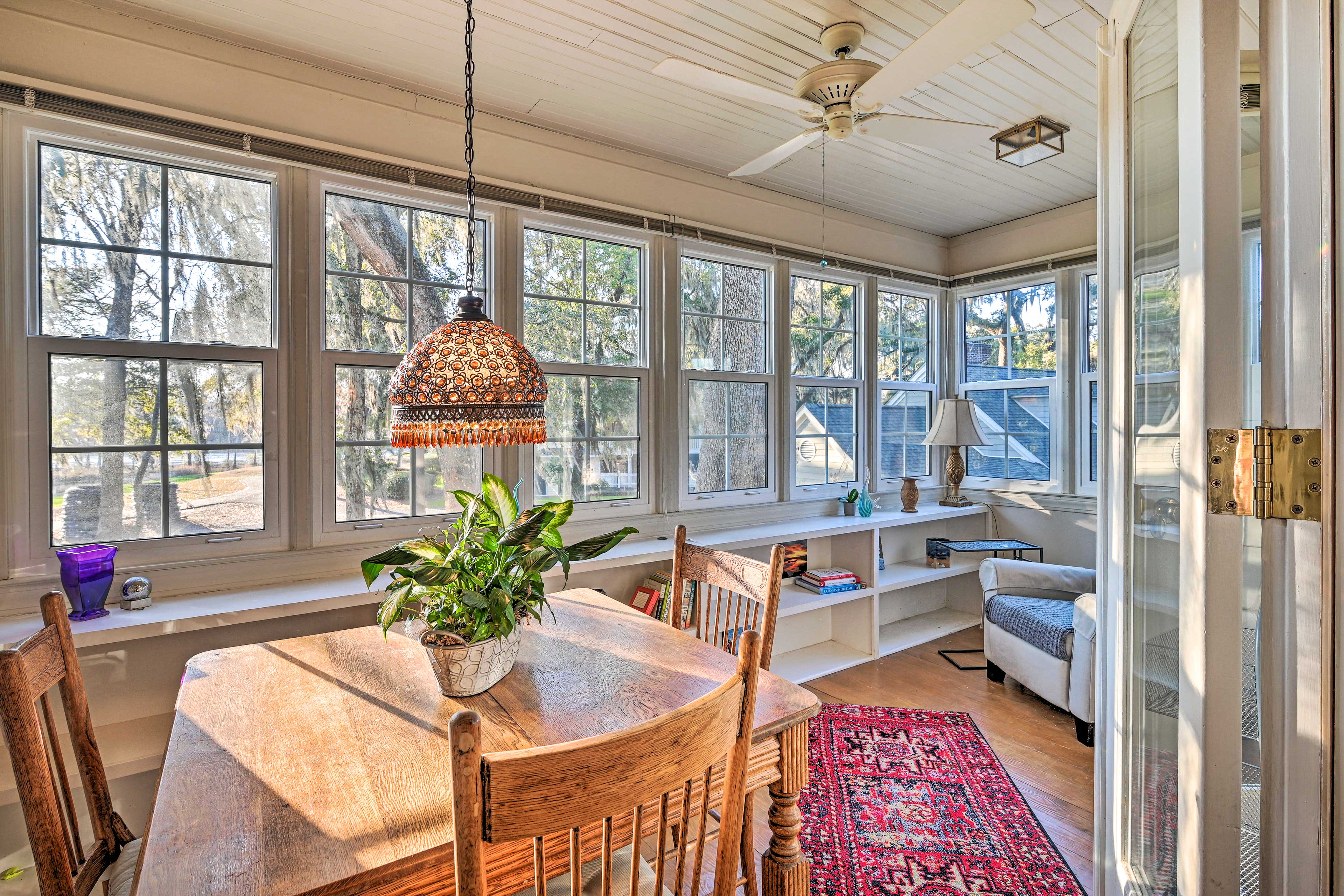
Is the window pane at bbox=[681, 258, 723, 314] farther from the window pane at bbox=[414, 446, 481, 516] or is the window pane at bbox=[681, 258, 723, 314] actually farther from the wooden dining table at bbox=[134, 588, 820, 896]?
the wooden dining table at bbox=[134, 588, 820, 896]

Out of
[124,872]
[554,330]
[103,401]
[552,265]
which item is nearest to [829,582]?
[554,330]

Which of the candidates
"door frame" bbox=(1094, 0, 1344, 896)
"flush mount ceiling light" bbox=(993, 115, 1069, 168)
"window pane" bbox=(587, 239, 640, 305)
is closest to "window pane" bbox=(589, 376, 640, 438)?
"window pane" bbox=(587, 239, 640, 305)

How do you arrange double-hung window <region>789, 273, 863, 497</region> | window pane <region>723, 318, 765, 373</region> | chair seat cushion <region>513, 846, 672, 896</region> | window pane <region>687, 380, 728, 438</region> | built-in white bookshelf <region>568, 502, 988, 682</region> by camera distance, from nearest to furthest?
chair seat cushion <region>513, 846, 672, 896</region>
built-in white bookshelf <region>568, 502, 988, 682</region>
window pane <region>687, 380, 728, 438</region>
window pane <region>723, 318, 765, 373</region>
double-hung window <region>789, 273, 863, 497</region>

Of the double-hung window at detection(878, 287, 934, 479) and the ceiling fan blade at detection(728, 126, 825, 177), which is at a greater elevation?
the ceiling fan blade at detection(728, 126, 825, 177)

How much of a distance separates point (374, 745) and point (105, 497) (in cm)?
163

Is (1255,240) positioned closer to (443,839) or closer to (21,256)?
(443,839)

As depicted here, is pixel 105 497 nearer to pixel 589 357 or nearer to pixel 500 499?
pixel 500 499

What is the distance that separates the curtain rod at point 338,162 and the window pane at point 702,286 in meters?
0.13

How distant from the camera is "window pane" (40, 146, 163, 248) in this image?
1985 mm

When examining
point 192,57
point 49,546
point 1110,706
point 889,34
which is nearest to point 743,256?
point 889,34

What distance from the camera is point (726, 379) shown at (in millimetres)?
3467

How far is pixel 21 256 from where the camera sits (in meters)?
1.91

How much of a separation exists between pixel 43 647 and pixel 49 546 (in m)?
1.07

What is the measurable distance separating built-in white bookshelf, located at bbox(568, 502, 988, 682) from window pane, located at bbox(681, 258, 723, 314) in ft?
4.01
